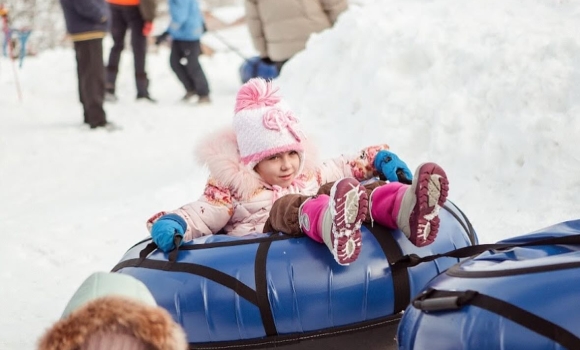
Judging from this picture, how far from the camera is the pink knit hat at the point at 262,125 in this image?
3.63 m

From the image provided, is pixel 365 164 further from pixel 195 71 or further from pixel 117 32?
pixel 117 32

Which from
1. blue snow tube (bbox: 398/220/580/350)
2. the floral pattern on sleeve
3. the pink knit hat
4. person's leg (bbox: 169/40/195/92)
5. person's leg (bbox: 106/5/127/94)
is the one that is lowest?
blue snow tube (bbox: 398/220/580/350)

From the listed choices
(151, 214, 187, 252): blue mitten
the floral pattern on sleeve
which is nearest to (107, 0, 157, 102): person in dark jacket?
the floral pattern on sleeve

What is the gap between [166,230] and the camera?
321cm

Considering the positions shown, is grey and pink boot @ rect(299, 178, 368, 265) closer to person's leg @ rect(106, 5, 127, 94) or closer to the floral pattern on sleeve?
the floral pattern on sleeve

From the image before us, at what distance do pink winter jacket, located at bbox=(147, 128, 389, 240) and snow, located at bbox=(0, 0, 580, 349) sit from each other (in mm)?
251

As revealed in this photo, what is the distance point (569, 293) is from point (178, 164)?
16.6 ft

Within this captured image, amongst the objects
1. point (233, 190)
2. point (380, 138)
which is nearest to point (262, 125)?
point (233, 190)

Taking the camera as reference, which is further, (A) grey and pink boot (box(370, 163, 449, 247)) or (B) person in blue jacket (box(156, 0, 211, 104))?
(B) person in blue jacket (box(156, 0, 211, 104))

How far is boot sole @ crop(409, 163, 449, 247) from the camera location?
2.85 m

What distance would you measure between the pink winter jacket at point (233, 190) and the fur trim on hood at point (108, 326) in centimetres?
156

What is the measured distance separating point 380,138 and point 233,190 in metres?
2.12

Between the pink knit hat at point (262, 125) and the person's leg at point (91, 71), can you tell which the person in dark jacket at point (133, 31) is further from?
the pink knit hat at point (262, 125)

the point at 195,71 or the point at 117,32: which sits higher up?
the point at 117,32
